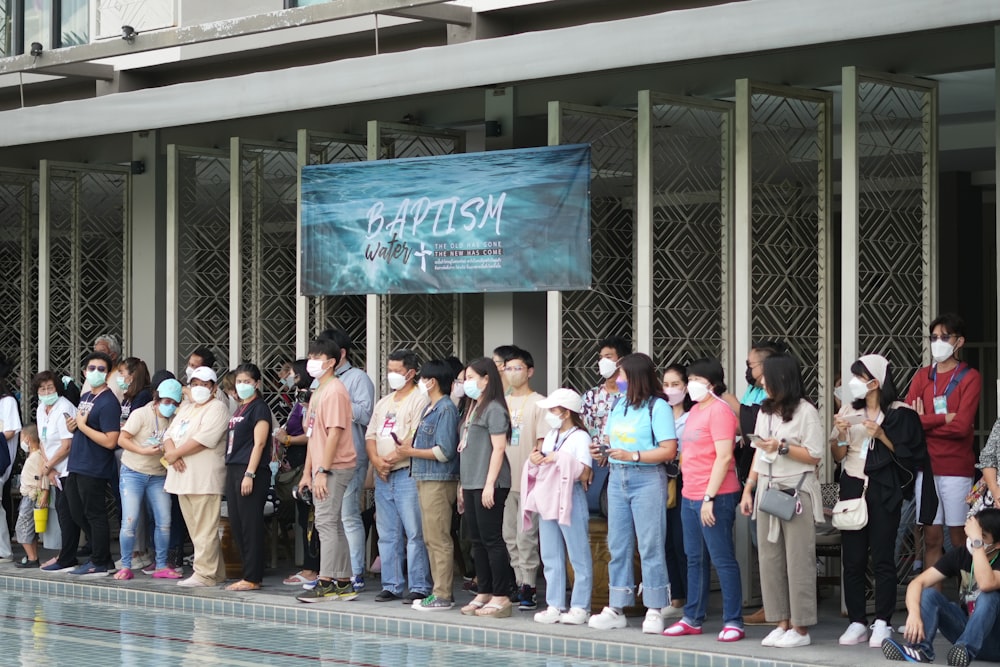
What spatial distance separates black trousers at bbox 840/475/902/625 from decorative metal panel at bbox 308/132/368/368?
483 cm

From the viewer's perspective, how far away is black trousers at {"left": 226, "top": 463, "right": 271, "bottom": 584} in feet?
35.2

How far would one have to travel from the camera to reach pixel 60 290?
15.5 metres

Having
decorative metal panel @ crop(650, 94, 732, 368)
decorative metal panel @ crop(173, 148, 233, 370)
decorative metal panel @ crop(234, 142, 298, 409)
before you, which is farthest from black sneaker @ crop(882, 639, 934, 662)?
decorative metal panel @ crop(173, 148, 233, 370)

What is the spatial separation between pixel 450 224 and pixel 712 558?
3.75 metres

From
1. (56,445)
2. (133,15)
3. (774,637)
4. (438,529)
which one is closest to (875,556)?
(774,637)

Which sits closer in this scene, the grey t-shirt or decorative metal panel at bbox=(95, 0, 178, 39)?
the grey t-shirt

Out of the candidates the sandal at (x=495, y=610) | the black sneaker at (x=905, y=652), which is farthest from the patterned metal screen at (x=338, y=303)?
the black sneaker at (x=905, y=652)

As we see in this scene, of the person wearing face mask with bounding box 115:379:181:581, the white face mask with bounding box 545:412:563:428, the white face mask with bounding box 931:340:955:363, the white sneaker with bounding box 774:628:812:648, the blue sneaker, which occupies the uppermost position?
the white face mask with bounding box 931:340:955:363

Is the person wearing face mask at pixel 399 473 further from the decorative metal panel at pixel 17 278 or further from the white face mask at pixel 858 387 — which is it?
the decorative metal panel at pixel 17 278

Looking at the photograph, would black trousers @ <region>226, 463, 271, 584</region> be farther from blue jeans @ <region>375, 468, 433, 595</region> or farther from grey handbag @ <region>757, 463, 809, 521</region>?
grey handbag @ <region>757, 463, 809, 521</region>

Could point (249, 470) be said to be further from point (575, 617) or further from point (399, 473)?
point (575, 617)

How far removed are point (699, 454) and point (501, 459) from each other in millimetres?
1369

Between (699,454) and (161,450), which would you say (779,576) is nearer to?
(699,454)

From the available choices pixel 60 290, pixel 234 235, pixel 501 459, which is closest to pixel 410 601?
pixel 501 459
